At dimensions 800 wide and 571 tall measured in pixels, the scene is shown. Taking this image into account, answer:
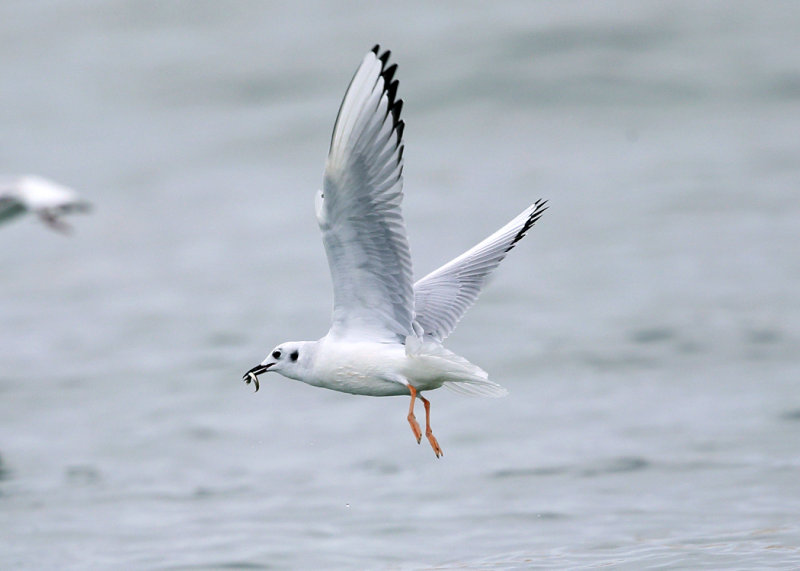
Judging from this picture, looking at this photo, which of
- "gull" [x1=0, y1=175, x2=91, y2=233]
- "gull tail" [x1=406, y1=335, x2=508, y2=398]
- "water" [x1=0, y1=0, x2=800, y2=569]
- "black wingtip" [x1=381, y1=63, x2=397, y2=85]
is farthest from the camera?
"gull" [x1=0, y1=175, x2=91, y2=233]

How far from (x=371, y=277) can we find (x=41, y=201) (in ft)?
17.2

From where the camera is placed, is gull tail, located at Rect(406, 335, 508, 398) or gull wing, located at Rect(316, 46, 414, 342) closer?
gull wing, located at Rect(316, 46, 414, 342)

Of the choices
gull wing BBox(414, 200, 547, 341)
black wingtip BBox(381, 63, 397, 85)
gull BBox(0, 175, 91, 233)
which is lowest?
gull wing BBox(414, 200, 547, 341)

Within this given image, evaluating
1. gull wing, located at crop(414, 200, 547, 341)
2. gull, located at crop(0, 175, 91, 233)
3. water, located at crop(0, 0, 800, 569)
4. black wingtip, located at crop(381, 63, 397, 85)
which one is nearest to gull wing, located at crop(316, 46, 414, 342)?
black wingtip, located at crop(381, 63, 397, 85)

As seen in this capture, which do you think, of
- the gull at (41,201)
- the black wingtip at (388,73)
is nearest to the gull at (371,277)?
the black wingtip at (388,73)

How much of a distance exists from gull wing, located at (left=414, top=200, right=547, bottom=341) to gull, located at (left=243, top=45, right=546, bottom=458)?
29 cm

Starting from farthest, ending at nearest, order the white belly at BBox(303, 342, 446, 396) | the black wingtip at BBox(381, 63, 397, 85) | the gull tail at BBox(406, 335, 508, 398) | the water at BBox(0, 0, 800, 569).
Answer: the water at BBox(0, 0, 800, 569)
the white belly at BBox(303, 342, 446, 396)
the gull tail at BBox(406, 335, 508, 398)
the black wingtip at BBox(381, 63, 397, 85)

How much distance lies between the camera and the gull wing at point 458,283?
6.33 m

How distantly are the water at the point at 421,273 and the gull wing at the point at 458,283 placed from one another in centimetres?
163

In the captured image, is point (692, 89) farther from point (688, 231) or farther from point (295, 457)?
point (295, 457)

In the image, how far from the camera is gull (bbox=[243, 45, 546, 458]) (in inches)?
209

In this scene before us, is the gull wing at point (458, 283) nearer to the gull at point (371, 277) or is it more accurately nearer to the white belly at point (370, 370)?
the gull at point (371, 277)

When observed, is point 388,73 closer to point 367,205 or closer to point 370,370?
point 367,205

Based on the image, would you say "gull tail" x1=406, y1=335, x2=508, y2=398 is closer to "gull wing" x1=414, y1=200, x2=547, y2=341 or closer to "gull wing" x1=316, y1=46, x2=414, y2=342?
"gull wing" x1=316, y1=46, x2=414, y2=342
